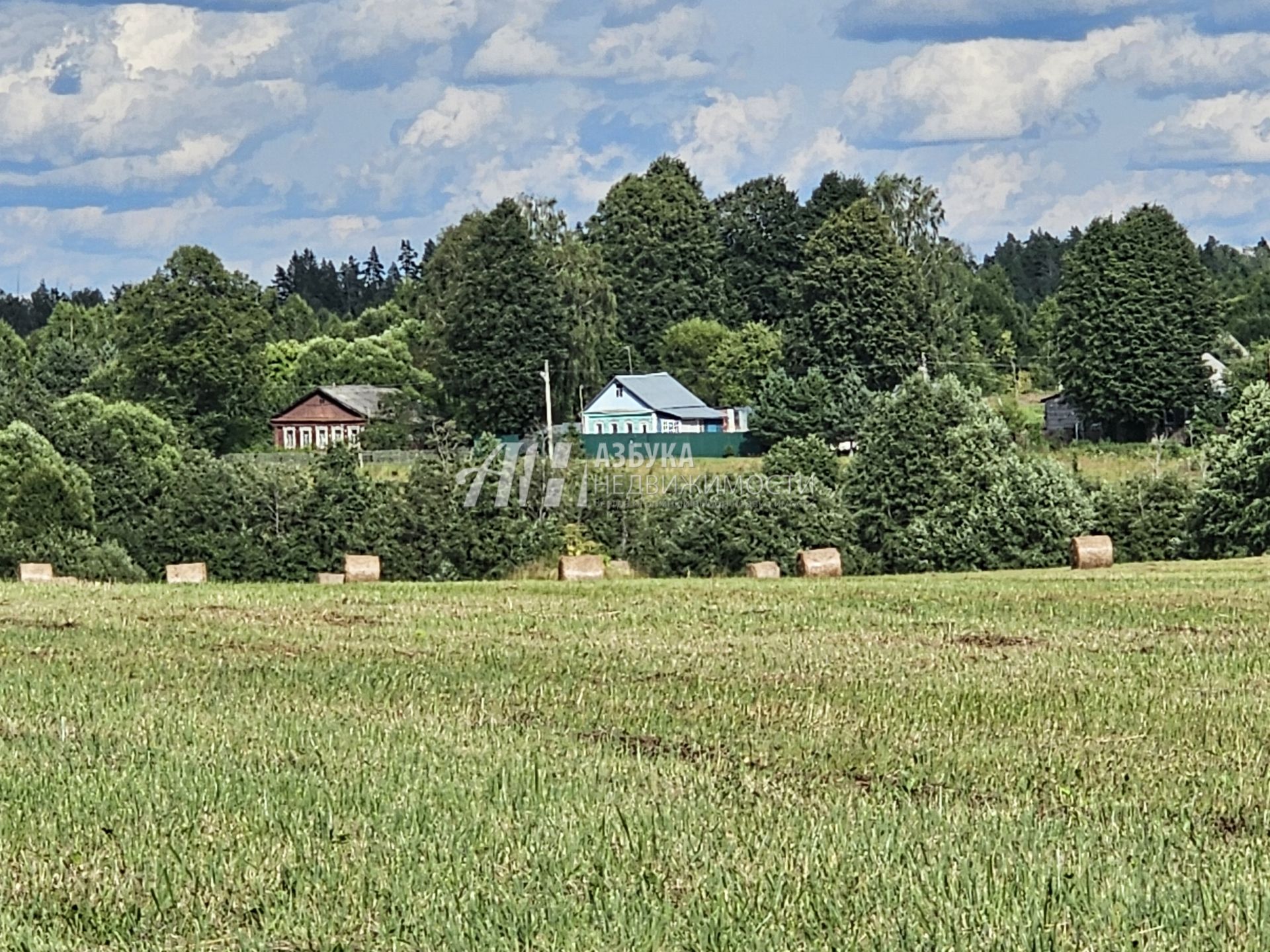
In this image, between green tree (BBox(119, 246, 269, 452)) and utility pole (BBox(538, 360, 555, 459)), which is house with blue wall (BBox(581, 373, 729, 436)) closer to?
utility pole (BBox(538, 360, 555, 459))

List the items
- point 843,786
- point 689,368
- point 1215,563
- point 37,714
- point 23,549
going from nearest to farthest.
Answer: point 843,786
point 37,714
point 1215,563
point 23,549
point 689,368

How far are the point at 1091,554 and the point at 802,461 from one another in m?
27.9

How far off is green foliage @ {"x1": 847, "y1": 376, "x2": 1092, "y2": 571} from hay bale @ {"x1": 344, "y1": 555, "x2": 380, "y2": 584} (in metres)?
15.6

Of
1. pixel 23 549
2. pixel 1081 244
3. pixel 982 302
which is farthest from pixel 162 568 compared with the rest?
pixel 982 302

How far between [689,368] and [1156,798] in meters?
110

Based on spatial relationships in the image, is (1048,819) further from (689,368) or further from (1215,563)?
(689,368)

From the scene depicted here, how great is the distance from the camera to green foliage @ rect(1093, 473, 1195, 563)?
46.6 m

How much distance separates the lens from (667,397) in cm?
10788

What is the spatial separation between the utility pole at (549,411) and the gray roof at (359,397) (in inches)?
608

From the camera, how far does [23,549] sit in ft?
162

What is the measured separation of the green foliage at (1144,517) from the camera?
153 feet

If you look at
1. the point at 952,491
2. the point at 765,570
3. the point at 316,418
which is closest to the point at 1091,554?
the point at 765,570

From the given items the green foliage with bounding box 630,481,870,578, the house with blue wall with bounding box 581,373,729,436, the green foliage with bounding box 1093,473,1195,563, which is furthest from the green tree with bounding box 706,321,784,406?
the green foliage with bounding box 1093,473,1195,563

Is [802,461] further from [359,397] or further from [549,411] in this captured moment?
[359,397]
